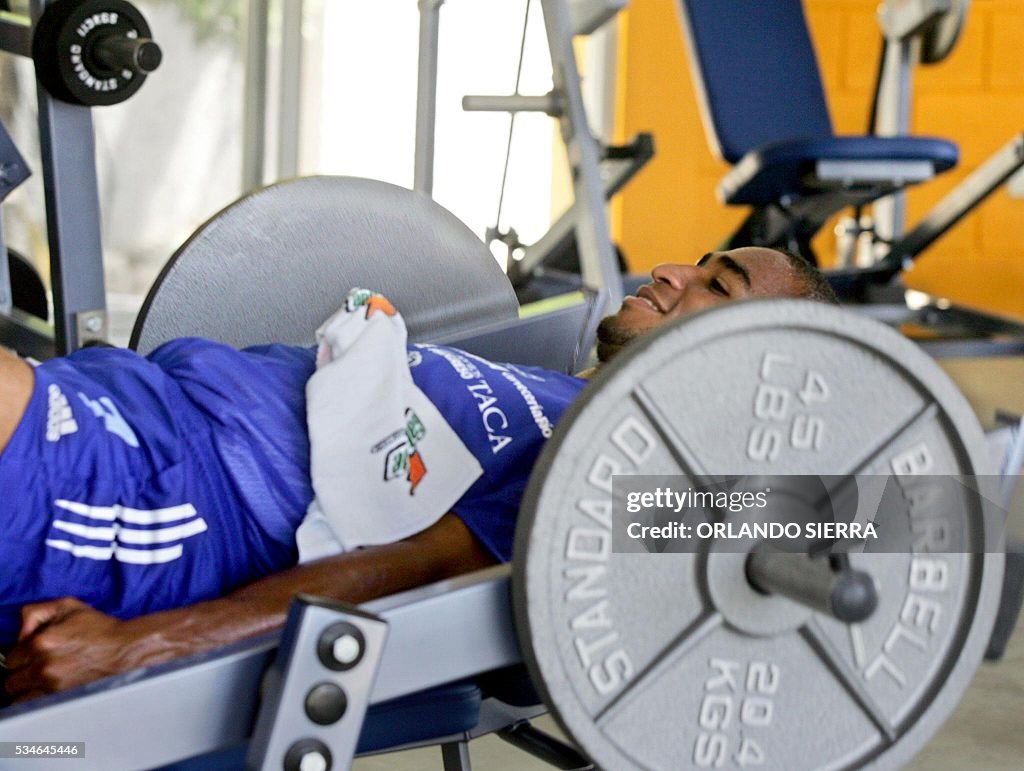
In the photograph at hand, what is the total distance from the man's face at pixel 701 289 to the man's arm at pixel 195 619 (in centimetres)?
39

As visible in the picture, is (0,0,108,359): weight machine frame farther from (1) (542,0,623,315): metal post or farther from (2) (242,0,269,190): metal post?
(2) (242,0,269,190): metal post

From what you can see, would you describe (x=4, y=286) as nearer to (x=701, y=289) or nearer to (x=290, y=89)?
(x=701, y=289)

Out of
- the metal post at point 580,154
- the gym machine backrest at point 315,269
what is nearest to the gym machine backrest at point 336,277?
the gym machine backrest at point 315,269

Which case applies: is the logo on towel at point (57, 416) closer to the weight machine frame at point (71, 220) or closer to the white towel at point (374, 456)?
the white towel at point (374, 456)

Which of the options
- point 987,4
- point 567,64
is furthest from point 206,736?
point 987,4

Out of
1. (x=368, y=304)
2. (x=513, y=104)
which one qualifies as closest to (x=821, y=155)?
(x=513, y=104)

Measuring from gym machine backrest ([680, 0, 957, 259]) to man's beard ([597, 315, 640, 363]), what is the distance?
2.32 metres

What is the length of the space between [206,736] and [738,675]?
362mm

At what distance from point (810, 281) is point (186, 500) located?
72cm

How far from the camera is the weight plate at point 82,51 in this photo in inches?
72.8

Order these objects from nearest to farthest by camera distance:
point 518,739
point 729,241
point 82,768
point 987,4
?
point 82,768
point 518,739
point 729,241
point 987,4

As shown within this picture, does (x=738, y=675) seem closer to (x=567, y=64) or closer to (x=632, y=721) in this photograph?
(x=632, y=721)

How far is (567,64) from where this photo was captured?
2973mm

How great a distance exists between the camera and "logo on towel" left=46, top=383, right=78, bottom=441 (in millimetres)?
1036
